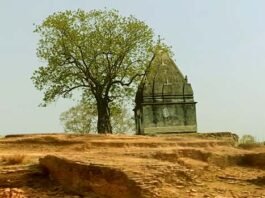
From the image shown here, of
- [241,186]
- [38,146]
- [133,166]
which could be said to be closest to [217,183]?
[241,186]

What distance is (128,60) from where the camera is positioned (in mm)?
23953

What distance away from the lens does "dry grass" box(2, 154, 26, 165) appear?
8459 millimetres

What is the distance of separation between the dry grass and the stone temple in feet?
58.1

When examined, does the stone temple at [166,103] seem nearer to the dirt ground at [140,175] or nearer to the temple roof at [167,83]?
the temple roof at [167,83]

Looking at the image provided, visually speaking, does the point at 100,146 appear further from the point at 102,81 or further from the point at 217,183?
the point at 102,81

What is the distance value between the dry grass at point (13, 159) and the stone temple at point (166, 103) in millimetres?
17713

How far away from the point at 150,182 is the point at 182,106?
21.7 meters

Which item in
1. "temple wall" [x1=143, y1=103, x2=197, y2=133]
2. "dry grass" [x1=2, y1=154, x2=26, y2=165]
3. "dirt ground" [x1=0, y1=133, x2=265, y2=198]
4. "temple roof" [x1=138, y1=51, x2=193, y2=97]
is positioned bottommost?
"dirt ground" [x1=0, y1=133, x2=265, y2=198]

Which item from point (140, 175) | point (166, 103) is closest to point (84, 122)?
point (166, 103)

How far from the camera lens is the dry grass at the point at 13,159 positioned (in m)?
8.46

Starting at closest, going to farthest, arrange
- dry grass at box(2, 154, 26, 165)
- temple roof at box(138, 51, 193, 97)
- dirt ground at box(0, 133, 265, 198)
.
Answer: dirt ground at box(0, 133, 265, 198) < dry grass at box(2, 154, 26, 165) < temple roof at box(138, 51, 193, 97)

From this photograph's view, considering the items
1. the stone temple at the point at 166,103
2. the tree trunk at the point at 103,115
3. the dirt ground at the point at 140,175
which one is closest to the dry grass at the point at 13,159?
the dirt ground at the point at 140,175

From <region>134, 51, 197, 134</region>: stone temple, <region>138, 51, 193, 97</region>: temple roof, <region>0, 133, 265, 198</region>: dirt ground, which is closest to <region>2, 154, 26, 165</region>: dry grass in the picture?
<region>0, 133, 265, 198</region>: dirt ground

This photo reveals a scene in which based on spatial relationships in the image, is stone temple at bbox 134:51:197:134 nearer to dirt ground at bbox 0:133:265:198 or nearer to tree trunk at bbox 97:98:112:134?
tree trunk at bbox 97:98:112:134
